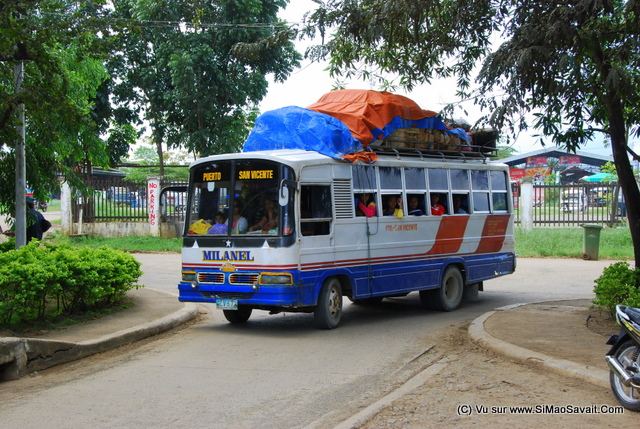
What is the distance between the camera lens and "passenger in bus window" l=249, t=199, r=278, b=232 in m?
9.62

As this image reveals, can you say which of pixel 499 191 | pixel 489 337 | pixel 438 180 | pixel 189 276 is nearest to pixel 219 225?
pixel 189 276

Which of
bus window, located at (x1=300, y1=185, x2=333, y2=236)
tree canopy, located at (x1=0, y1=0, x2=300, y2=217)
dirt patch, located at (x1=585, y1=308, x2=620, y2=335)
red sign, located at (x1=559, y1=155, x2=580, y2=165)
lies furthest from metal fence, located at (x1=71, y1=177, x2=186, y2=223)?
red sign, located at (x1=559, y1=155, x2=580, y2=165)

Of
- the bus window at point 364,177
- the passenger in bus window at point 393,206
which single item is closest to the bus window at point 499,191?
the passenger in bus window at point 393,206

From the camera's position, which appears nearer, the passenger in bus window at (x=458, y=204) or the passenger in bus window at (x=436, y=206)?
the passenger in bus window at (x=436, y=206)

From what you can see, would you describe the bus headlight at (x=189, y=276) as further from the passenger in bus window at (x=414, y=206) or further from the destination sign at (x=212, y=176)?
the passenger in bus window at (x=414, y=206)

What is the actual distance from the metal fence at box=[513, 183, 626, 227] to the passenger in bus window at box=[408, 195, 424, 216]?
53.1 ft

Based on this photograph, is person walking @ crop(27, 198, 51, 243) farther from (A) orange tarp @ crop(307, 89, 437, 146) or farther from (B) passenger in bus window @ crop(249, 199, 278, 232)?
(A) orange tarp @ crop(307, 89, 437, 146)

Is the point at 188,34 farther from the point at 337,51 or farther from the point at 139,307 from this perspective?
the point at 139,307

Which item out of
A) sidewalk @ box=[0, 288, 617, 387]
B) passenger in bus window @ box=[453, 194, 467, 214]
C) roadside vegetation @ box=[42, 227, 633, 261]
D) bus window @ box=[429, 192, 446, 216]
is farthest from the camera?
roadside vegetation @ box=[42, 227, 633, 261]

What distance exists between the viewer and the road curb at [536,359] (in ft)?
21.6

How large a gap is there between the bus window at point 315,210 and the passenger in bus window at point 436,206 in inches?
107

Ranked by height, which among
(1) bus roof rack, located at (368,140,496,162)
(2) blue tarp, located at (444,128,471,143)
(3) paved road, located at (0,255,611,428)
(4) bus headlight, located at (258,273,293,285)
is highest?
(2) blue tarp, located at (444,128,471,143)

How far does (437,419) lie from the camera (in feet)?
18.7

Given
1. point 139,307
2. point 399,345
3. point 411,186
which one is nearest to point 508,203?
point 411,186
